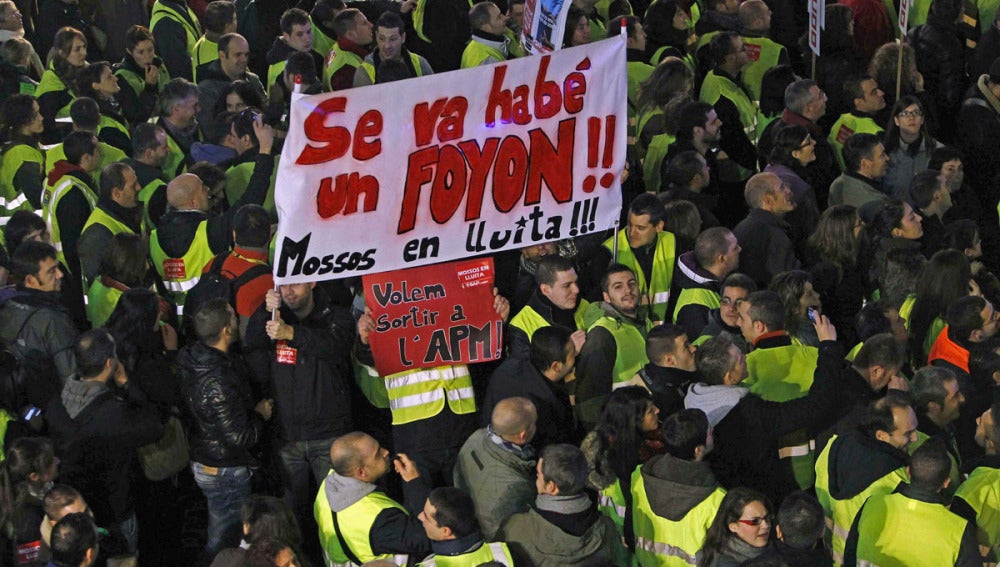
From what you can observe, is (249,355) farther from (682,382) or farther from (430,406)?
(682,382)

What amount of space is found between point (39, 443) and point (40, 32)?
28.5ft

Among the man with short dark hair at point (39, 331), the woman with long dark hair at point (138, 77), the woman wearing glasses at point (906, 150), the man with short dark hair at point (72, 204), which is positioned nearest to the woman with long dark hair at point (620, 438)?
the man with short dark hair at point (39, 331)

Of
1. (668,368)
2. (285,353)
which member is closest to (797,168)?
(668,368)

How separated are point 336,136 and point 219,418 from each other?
1650 millimetres

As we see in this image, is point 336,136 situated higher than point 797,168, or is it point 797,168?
point 336,136

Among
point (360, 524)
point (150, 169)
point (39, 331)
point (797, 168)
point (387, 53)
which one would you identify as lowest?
point (797, 168)

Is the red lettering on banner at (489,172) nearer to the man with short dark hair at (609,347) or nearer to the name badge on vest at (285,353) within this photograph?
the man with short dark hair at (609,347)

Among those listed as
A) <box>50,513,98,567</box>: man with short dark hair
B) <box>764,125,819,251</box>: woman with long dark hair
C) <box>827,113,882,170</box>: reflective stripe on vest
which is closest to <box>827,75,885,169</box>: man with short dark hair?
<box>827,113,882,170</box>: reflective stripe on vest

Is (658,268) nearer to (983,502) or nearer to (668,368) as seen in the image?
(668,368)

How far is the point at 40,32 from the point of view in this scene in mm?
15867

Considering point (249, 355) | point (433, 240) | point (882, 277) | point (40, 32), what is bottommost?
point (40, 32)

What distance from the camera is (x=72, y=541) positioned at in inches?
292

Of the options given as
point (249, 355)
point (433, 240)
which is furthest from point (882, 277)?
point (249, 355)

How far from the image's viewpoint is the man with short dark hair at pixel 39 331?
31.0 feet
